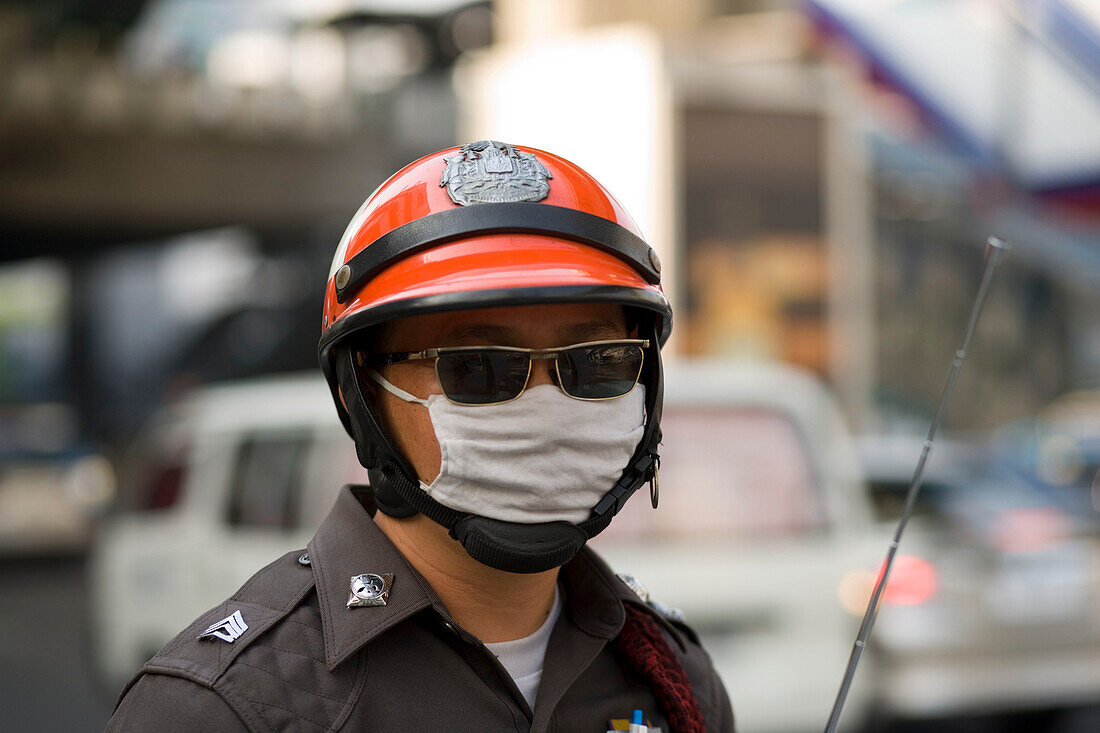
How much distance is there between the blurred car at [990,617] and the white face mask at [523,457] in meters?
4.14

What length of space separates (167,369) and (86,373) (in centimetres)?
224

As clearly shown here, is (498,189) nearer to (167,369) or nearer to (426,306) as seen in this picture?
(426,306)

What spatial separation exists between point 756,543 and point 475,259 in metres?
3.71

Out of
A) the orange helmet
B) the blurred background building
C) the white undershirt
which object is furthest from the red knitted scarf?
the blurred background building

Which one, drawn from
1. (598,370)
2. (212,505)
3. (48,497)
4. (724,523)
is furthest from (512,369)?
(48,497)

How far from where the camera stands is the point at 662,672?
2.12m

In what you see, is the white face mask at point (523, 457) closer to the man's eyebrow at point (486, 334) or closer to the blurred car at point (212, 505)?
the man's eyebrow at point (486, 334)

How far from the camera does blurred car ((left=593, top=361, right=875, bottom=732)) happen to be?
5223mm

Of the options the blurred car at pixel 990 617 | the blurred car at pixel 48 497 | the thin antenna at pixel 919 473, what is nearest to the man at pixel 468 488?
the thin antenna at pixel 919 473

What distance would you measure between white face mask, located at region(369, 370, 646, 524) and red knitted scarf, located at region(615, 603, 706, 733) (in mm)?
304

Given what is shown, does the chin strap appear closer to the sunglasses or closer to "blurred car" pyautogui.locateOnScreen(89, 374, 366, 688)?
the sunglasses

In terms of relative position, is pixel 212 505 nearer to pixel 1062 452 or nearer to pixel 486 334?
pixel 486 334

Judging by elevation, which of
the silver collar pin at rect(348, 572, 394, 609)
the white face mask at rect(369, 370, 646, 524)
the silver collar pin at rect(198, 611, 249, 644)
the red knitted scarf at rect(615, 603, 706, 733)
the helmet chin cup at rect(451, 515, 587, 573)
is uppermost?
the white face mask at rect(369, 370, 646, 524)

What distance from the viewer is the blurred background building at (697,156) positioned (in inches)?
374
